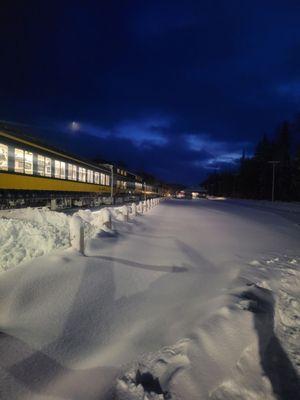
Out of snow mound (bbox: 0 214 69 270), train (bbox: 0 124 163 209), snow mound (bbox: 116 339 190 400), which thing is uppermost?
train (bbox: 0 124 163 209)

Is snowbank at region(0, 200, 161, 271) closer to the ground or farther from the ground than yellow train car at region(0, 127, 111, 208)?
closer to the ground

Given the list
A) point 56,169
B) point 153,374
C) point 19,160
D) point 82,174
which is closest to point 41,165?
point 56,169

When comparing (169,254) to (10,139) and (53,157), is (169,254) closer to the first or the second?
(10,139)

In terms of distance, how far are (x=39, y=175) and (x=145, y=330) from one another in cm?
1458

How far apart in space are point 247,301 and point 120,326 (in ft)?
6.71

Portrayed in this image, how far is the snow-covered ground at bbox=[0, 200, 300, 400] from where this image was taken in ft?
10.2

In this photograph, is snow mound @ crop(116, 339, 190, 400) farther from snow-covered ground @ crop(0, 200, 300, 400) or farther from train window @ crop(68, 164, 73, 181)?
train window @ crop(68, 164, 73, 181)

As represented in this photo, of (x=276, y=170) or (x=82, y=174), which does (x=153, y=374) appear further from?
(x=276, y=170)

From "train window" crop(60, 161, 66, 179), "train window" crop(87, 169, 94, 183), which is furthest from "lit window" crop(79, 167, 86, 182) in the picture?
"train window" crop(60, 161, 66, 179)

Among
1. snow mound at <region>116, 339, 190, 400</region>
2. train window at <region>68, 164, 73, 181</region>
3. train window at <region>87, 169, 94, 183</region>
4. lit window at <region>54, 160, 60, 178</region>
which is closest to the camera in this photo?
snow mound at <region>116, 339, 190, 400</region>

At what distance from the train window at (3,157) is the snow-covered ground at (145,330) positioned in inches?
331

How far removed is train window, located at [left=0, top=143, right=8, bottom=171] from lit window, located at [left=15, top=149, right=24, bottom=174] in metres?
0.84

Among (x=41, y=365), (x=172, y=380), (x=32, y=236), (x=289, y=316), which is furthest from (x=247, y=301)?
(x=32, y=236)

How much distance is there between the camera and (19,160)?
15070mm
